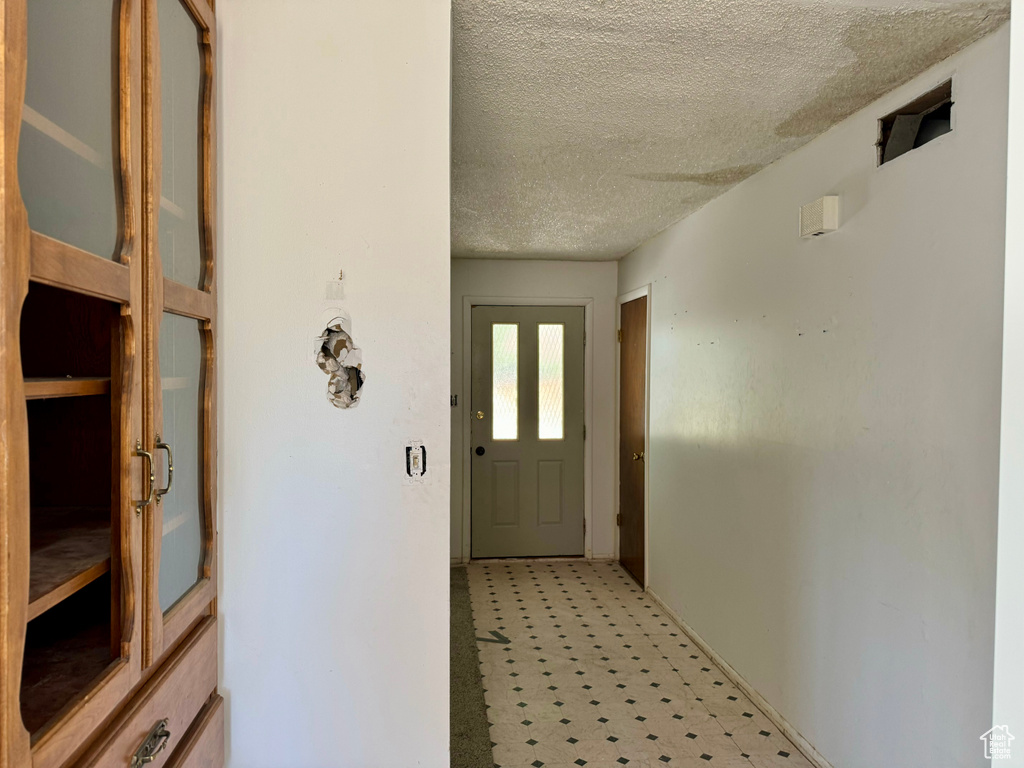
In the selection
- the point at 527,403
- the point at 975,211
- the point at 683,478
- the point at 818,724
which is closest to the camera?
the point at 975,211

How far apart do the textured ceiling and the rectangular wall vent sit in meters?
0.28

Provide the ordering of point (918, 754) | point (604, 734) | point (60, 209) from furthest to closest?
point (604, 734) → point (918, 754) → point (60, 209)

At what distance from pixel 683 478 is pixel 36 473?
336 centimetres

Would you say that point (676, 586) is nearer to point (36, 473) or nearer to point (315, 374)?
point (315, 374)

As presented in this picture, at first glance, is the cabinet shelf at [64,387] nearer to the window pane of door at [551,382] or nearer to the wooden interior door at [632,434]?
the wooden interior door at [632,434]

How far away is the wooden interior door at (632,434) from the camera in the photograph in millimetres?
4754

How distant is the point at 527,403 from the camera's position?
17.8 ft

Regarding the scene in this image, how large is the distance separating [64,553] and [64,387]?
0.93 ft

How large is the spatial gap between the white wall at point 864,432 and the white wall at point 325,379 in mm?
1434

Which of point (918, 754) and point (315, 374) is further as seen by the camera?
point (918, 754)

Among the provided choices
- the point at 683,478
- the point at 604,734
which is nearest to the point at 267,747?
the point at 604,734

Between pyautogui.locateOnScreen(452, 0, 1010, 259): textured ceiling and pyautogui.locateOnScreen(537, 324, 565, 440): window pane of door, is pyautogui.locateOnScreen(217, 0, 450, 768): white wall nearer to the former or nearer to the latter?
pyautogui.locateOnScreen(452, 0, 1010, 259): textured ceiling

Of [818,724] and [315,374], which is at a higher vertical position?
[315,374]

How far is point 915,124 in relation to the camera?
2133mm
